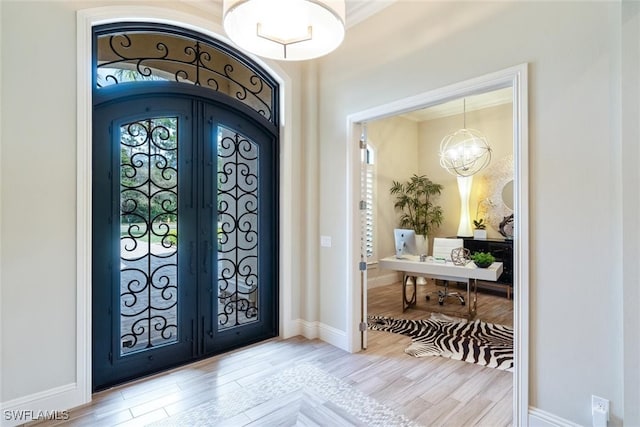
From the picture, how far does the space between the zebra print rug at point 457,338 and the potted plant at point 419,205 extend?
2.44 m

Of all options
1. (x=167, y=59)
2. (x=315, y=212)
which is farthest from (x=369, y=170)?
(x=167, y=59)

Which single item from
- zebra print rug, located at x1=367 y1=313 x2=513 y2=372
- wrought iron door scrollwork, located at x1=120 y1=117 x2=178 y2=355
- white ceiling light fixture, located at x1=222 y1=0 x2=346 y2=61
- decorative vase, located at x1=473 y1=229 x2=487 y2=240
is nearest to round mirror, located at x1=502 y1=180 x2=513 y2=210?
decorative vase, located at x1=473 y1=229 x2=487 y2=240

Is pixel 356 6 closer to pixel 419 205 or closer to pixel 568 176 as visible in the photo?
pixel 568 176

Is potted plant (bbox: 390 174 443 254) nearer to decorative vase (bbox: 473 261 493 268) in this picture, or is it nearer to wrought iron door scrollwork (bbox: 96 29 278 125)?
decorative vase (bbox: 473 261 493 268)

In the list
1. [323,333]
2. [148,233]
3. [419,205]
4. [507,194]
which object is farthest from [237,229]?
[507,194]

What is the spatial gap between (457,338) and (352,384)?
1659 mm

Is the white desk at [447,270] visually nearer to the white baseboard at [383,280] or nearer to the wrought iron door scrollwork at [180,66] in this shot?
the white baseboard at [383,280]

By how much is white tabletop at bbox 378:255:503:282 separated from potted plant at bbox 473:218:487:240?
185 centimetres

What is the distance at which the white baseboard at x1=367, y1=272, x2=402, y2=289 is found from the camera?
615 centimetres

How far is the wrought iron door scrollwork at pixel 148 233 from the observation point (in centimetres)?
281

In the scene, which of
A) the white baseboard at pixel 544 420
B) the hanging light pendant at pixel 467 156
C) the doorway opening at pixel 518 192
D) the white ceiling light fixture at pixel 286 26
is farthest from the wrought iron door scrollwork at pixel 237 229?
the hanging light pendant at pixel 467 156
